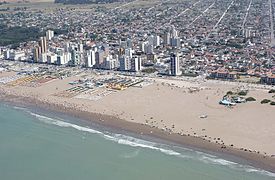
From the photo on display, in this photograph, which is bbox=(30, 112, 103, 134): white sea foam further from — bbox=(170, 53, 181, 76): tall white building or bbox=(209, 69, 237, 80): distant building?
bbox=(209, 69, 237, 80): distant building

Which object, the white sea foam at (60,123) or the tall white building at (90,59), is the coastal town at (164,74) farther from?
the white sea foam at (60,123)

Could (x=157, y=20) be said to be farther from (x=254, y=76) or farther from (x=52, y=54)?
(x=254, y=76)

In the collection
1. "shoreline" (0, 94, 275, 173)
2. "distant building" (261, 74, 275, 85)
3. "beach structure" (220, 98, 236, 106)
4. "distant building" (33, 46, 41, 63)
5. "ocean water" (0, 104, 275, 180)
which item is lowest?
"ocean water" (0, 104, 275, 180)

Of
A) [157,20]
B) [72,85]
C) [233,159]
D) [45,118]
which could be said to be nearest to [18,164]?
[45,118]

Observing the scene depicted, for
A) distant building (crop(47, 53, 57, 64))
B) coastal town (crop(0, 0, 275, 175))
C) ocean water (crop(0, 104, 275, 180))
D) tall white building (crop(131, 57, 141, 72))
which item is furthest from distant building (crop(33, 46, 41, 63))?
ocean water (crop(0, 104, 275, 180))

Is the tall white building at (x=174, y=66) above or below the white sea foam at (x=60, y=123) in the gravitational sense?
above

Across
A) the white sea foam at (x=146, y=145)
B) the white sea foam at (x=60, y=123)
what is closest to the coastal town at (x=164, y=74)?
the white sea foam at (x=146, y=145)
